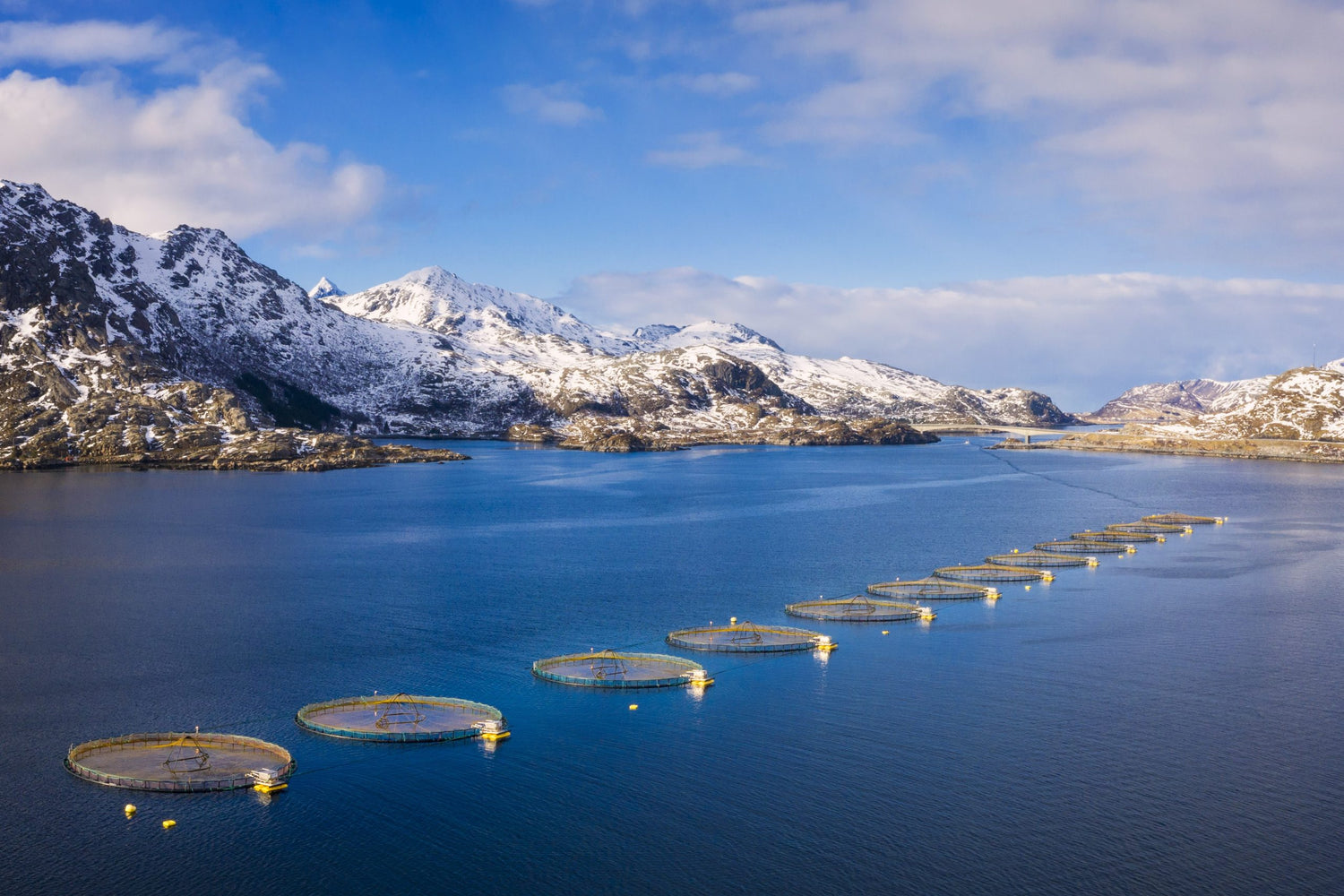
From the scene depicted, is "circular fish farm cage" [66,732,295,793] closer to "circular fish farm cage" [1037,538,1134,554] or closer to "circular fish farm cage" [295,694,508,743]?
"circular fish farm cage" [295,694,508,743]

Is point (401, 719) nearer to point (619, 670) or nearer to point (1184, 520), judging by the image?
point (619, 670)

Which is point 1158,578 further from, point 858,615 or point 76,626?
point 76,626

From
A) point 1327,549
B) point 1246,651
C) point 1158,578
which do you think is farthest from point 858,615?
point 1327,549

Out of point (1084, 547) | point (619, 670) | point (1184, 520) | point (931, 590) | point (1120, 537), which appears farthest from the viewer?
point (1184, 520)

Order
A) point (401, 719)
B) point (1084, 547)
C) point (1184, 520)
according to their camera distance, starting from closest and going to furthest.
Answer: point (401, 719)
point (1084, 547)
point (1184, 520)

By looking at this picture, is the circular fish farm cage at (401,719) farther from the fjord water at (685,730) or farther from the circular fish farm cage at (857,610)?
the circular fish farm cage at (857,610)

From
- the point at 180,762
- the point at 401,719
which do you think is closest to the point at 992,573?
→ the point at 401,719

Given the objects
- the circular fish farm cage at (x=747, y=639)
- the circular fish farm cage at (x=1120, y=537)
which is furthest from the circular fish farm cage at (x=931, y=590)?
the circular fish farm cage at (x=1120, y=537)

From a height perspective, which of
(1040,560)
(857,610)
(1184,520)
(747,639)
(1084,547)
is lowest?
(747,639)
